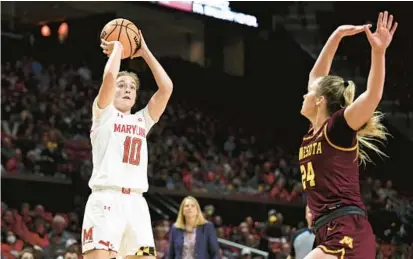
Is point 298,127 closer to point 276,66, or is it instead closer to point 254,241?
point 276,66

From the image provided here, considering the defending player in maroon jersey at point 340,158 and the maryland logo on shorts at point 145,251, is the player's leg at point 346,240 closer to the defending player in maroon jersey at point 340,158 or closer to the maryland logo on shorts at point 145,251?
the defending player in maroon jersey at point 340,158

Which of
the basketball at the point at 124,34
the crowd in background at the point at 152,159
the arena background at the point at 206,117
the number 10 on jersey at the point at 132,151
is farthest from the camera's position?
the arena background at the point at 206,117

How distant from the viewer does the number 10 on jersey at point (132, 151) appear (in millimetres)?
5641

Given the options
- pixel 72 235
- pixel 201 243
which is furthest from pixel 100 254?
pixel 72 235

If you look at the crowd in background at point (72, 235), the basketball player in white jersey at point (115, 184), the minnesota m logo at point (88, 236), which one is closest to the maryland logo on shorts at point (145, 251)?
the basketball player in white jersey at point (115, 184)

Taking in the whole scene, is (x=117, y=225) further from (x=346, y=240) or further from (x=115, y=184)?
(x=346, y=240)

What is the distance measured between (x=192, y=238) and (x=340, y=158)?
4.09 m

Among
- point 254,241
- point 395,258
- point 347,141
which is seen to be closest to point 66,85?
point 254,241

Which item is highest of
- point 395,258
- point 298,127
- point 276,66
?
point 276,66

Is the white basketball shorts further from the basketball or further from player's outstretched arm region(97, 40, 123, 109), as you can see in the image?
the basketball

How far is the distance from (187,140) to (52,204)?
17.5 ft

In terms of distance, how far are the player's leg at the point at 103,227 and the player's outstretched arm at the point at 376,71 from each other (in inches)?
80.9

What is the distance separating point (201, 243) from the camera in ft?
26.7

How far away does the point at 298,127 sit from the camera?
20.1m
